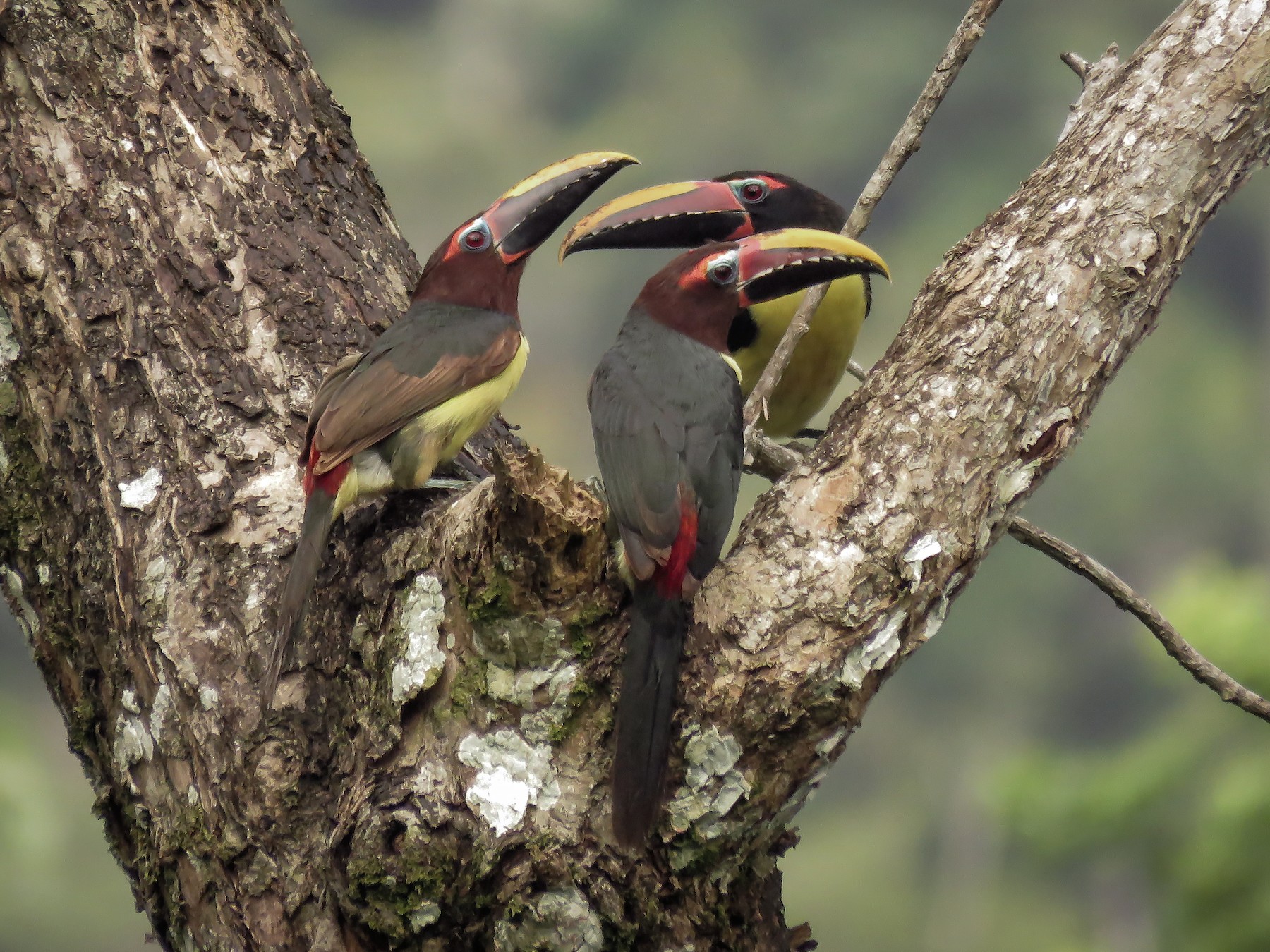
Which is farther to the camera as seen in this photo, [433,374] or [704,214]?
[704,214]

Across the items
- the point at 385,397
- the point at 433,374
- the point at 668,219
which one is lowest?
the point at 385,397

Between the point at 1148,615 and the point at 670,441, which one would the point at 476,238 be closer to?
the point at 670,441

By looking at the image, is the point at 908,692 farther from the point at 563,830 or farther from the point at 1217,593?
the point at 563,830

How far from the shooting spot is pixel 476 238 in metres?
3.02

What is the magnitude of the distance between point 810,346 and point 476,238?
126 centimetres

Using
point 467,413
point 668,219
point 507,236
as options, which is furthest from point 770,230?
point 467,413

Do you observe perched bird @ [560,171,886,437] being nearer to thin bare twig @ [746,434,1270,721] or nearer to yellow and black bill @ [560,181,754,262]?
yellow and black bill @ [560,181,754,262]

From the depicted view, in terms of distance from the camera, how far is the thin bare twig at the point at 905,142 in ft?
8.40

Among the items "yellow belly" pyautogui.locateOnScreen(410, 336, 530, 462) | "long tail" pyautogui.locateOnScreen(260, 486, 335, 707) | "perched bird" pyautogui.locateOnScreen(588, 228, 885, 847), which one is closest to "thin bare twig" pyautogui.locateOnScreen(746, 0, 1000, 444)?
"perched bird" pyautogui.locateOnScreen(588, 228, 885, 847)

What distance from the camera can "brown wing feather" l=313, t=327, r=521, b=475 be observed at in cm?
240

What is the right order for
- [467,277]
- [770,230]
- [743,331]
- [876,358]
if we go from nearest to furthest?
[467,277]
[770,230]
[743,331]
[876,358]

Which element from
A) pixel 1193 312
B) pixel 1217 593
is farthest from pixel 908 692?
pixel 1217 593

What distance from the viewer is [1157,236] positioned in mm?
2256

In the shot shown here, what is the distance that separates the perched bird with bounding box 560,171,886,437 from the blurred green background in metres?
4.46
